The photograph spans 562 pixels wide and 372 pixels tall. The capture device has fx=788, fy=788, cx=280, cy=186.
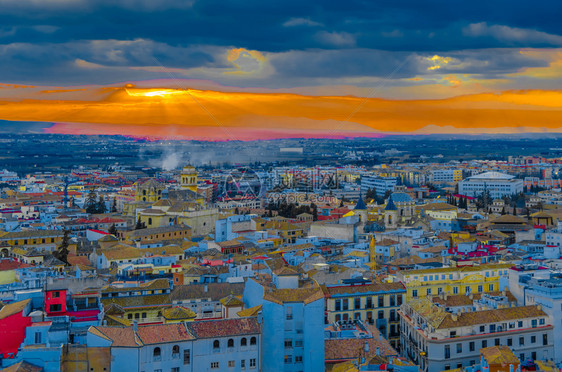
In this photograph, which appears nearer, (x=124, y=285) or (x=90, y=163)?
(x=124, y=285)

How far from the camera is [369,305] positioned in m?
21.1

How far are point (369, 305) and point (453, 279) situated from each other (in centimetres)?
339

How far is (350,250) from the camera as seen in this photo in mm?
29953

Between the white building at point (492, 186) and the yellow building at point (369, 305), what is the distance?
52600mm

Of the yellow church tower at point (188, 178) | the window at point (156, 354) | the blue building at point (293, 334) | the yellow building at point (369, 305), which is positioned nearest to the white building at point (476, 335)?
the yellow building at point (369, 305)

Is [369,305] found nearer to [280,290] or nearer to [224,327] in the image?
[280,290]

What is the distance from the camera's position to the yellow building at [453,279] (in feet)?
73.5

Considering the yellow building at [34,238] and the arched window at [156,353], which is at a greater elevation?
the arched window at [156,353]

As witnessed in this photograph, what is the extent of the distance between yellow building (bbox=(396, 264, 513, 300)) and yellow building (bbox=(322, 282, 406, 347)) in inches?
36.2

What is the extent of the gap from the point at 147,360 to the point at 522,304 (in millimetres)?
9921

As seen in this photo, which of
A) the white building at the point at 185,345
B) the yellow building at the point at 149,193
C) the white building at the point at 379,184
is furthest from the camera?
the white building at the point at 379,184

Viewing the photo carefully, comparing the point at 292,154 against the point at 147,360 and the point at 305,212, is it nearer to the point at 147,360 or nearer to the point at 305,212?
the point at 305,212

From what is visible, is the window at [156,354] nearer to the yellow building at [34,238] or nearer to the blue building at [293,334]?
the blue building at [293,334]

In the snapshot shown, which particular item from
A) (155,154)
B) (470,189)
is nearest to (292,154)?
(155,154)
